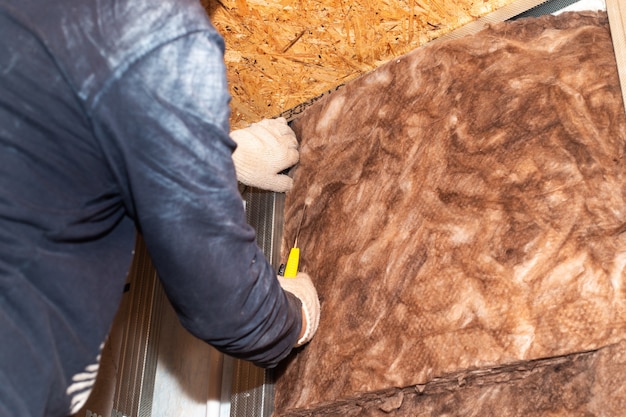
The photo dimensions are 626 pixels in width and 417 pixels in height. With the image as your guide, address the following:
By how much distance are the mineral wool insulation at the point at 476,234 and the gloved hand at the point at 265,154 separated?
12 centimetres

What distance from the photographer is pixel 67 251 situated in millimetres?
925

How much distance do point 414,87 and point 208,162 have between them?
0.81m

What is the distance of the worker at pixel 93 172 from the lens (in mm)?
832

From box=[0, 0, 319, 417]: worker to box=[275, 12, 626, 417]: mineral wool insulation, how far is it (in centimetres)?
51

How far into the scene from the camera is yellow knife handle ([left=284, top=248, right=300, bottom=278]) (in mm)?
1661

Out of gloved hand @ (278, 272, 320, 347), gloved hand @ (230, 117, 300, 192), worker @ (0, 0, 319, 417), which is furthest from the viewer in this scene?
gloved hand @ (230, 117, 300, 192)

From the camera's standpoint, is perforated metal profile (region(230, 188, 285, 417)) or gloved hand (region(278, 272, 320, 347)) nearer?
gloved hand (region(278, 272, 320, 347))

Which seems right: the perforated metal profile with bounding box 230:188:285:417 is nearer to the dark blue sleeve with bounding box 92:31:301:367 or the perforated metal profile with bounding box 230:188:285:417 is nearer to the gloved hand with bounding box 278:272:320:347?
the gloved hand with bounding box 278:272:320:347

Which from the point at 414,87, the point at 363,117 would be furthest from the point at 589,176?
the point at 363,117

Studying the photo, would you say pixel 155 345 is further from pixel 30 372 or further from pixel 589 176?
pixel 589 176

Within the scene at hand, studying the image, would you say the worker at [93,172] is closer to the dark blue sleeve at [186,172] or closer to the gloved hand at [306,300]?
the dark blue sleeve at [186,172]

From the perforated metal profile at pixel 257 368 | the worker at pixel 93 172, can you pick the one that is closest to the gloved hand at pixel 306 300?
the perforated metal profile at pixel 257 368

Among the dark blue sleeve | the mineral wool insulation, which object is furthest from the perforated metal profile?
the dark blue sleeve

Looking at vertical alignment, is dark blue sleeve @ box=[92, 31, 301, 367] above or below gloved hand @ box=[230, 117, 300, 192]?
below
